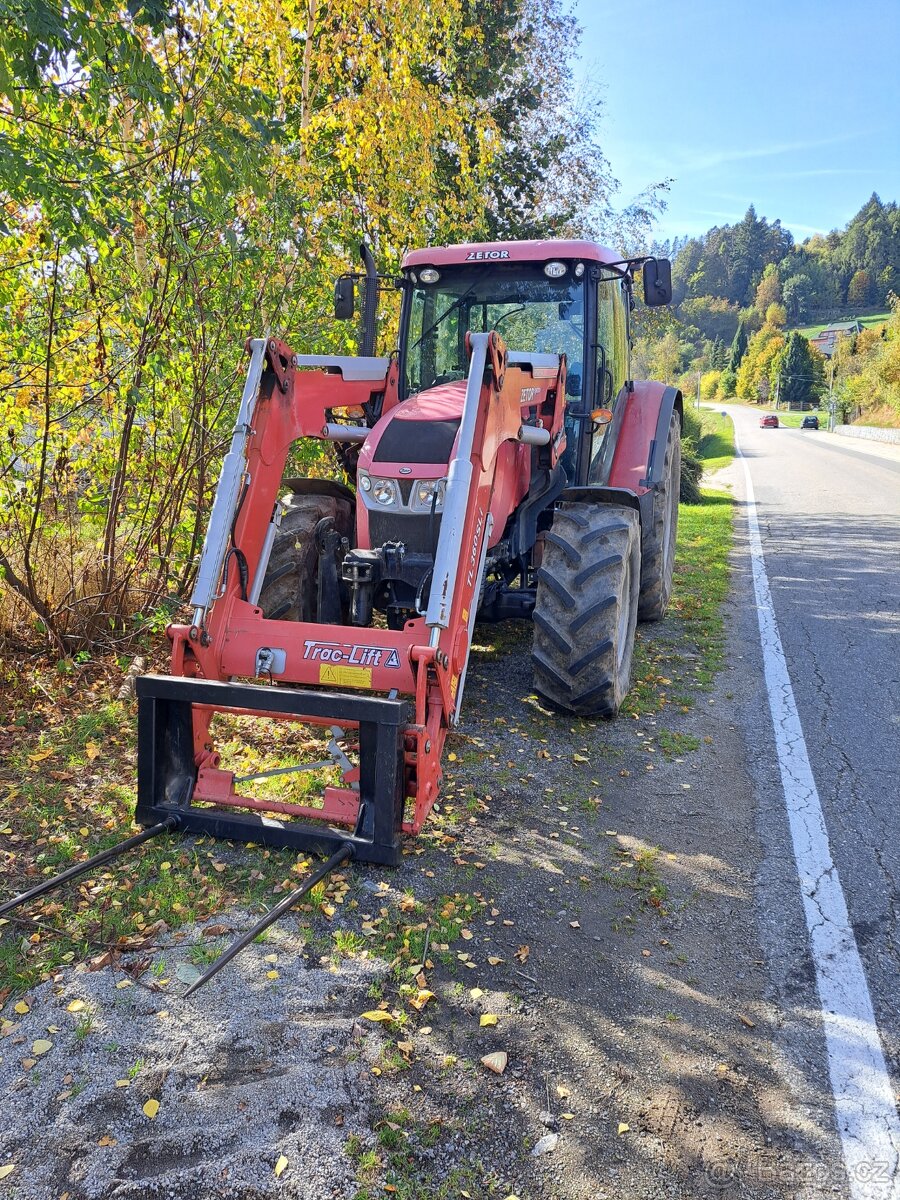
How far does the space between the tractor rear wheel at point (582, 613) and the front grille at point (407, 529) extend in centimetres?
85

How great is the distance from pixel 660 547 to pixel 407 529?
3340 mm

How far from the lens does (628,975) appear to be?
316 cm

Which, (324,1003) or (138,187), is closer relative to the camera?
(324,1003)

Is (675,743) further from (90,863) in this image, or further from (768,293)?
(768,293)

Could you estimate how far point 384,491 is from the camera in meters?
4.87

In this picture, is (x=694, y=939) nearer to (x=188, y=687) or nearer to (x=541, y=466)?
(x=188, y=687)

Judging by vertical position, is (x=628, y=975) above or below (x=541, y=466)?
below

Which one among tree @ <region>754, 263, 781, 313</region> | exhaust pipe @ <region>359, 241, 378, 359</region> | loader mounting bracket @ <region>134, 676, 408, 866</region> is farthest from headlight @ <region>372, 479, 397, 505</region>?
tree @ <region>754, 263, 781, 313</region>

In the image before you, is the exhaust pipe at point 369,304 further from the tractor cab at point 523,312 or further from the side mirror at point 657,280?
the side mirror at point 657,280

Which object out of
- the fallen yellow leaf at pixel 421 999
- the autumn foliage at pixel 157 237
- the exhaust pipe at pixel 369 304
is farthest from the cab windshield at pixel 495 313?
the fallen yellow leaf at pixel 421 999

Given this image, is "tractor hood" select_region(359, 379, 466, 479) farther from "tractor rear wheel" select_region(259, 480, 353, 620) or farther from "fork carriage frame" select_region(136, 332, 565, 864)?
"tractor rear wheel" select_region(259, 480, 353, 620)

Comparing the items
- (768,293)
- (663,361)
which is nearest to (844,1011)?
(663,361)

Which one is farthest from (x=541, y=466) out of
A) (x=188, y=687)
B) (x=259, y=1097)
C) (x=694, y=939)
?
(x=259, y=1097)

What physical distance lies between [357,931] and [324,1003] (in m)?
0.42
